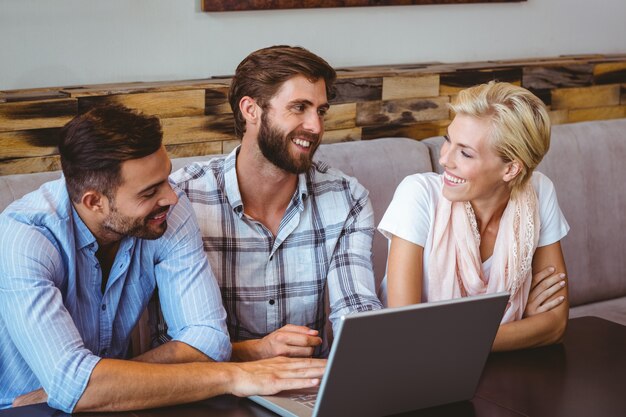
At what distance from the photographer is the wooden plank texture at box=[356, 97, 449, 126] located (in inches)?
112

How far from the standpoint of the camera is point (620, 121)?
307 cm

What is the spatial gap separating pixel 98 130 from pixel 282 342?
1.77ft

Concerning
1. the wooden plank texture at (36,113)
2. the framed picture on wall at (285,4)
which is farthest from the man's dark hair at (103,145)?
the framed picture on wall at (285,4)

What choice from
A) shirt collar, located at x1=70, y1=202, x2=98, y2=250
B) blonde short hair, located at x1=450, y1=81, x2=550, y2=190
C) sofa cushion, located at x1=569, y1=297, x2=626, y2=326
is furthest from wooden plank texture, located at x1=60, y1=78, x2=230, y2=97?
sofa cushion, located at x1=569, y1=297, x2=626, y2=326

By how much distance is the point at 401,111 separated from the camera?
293 cm

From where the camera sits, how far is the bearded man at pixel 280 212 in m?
2.10

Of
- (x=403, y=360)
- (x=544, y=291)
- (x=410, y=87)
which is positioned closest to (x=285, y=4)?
(x=410, y=87)

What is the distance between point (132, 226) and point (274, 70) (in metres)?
0.55

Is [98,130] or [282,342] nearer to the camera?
[98,130]

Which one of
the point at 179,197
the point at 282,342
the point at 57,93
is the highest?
the point at 57,93

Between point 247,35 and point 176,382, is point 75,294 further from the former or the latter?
point 247,35

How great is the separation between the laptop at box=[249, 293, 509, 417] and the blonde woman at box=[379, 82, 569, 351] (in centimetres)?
51

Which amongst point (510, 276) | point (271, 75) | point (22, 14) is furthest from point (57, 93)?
point (510, 276)

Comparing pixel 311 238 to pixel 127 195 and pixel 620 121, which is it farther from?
pixel 620 121
